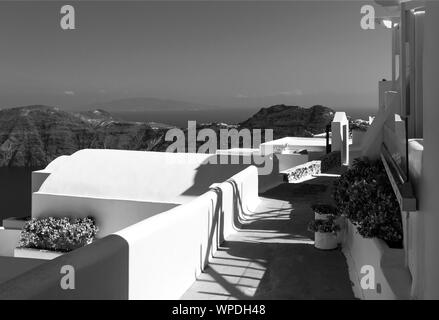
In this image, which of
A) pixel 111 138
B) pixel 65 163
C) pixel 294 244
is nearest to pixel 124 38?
pixel 111 138

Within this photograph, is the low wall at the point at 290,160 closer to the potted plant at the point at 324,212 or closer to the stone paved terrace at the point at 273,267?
the stone paved terrace at the point at 273,267

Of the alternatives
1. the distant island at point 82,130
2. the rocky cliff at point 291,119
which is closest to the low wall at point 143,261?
the distant island at point 82,130

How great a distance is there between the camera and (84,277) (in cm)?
367

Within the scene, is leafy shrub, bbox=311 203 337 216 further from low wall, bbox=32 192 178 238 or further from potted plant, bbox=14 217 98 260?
potted plant, bbox=14 217 98 260

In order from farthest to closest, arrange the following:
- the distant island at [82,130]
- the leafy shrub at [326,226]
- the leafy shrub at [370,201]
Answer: the distant island at [82,130], the leafy shrub at [326,226], the leafy shrub at [370,201]

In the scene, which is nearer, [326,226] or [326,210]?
[326,226]

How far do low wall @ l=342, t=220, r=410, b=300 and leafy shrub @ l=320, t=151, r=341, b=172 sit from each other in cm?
1370

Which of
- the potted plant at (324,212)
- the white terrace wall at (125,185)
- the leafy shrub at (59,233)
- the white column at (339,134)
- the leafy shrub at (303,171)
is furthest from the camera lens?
the white column at (339,134)

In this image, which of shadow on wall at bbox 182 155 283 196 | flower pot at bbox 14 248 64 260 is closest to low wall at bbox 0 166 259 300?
shadow on wall at bbox 182 155 283 196

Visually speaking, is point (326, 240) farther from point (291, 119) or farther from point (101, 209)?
point (291, 119)

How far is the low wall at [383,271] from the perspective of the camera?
156 inches

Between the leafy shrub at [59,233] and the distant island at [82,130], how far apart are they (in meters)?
19.4

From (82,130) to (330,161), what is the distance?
26.9m

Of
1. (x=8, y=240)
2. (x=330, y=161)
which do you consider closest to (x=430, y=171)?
(x=330, y=161)
